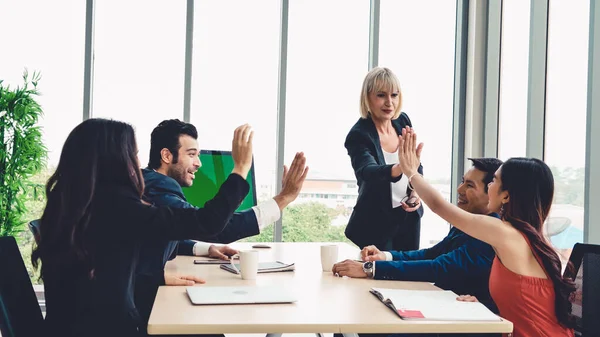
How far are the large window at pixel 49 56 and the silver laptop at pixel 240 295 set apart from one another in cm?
320

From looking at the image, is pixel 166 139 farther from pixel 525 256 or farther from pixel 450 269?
pixel 525 256

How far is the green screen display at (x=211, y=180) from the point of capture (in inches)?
135

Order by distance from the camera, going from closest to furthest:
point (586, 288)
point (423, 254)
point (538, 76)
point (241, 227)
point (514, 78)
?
point (586, 288)
point (241, 227)
point (423, 254)
point (538, 76)
point (514, 78)

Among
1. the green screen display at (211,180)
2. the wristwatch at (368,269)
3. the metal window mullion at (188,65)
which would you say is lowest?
the wristwatch at (368,269)

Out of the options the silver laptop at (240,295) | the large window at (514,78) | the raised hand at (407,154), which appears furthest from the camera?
the large window at (514,78)

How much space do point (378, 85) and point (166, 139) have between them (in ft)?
3.28

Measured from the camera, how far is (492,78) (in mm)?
4707

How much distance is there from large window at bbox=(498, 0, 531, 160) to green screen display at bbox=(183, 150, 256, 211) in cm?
185

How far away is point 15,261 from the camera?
5.27ft

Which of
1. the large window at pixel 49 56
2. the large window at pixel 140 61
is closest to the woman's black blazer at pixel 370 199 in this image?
the large window at pixel 140 61

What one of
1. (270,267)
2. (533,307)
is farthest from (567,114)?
(270,267)

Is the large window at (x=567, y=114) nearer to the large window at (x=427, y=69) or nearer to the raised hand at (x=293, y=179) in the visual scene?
the large window at (x=427, y=69)

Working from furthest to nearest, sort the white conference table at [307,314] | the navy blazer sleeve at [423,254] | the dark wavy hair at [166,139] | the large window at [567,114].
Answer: the large window at [567,114], the dark wavy hair at [166,139], the navy blazer sleeve at [423,254], the white conference table at [307,314]

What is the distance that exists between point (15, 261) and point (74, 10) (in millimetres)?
3514
